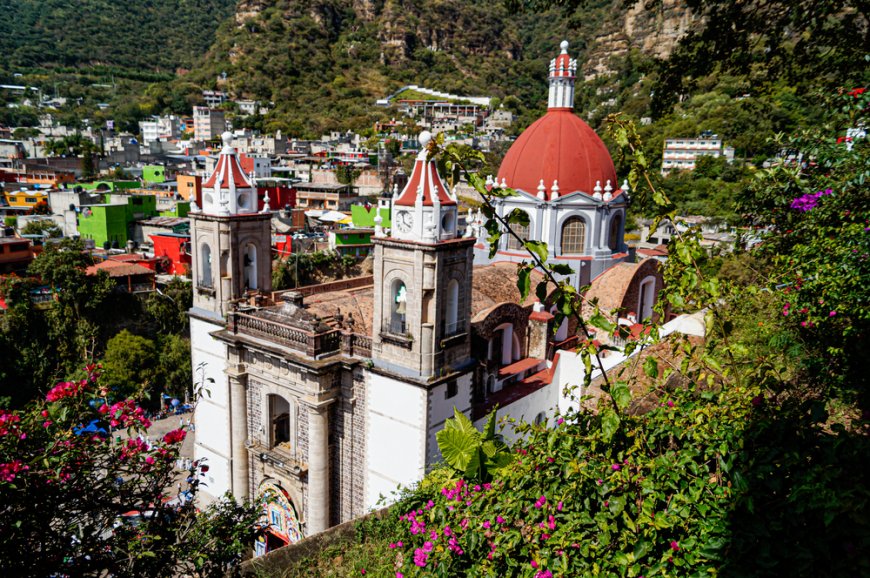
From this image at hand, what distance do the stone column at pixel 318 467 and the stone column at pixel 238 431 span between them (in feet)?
7.42

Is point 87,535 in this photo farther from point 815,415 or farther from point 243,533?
point 815,415

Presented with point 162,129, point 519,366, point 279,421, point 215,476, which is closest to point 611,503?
point 519,366

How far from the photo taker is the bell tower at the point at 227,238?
592 inches

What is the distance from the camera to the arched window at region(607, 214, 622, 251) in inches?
784

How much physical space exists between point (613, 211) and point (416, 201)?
9814mm

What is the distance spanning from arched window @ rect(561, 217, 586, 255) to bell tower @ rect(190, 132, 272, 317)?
9019 mm

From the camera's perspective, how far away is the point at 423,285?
1183 cm

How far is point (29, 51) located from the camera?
12281 cm

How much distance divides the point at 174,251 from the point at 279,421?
28446 millimetres

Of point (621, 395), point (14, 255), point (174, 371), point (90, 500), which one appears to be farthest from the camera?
point (14, 255)

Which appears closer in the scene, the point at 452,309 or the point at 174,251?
the point at 452,309

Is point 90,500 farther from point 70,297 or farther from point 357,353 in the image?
point 70,297

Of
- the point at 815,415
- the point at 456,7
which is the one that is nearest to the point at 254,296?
the point at 815,415

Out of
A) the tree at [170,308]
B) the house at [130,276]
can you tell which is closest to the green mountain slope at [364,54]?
the house at [130,276]
